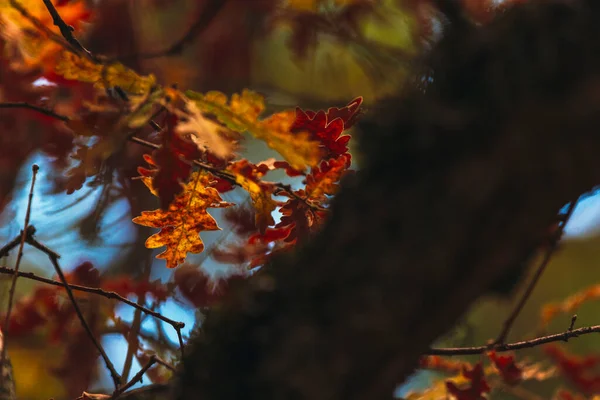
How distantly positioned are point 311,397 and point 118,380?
574 mm

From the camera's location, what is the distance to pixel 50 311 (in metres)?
1.97

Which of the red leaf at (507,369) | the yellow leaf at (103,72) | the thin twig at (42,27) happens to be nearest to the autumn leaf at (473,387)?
the red leaf at (507,369)

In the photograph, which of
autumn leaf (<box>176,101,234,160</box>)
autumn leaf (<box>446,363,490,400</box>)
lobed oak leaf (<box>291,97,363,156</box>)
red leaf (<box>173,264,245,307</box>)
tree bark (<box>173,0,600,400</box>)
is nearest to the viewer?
tree bark (<box>173,0,600,400</box>)

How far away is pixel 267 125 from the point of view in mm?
853

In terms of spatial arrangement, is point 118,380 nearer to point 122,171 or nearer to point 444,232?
point 444,232

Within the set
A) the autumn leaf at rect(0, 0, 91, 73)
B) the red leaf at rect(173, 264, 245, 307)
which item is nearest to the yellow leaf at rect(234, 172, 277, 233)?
the autumn leaf at rect(0, 0, 91, 73)

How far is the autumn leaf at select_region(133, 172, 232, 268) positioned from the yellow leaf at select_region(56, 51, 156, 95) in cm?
21

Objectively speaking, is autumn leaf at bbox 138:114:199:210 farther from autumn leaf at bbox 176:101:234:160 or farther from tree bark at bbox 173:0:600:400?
tree bark at bbox 173:0:600:400

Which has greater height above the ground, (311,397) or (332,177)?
(332,177)

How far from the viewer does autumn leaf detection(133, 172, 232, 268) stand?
1.07 metres

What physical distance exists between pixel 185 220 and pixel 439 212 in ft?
2.14

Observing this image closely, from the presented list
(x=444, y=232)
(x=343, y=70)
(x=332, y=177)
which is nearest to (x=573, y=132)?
(x=444, y=232)

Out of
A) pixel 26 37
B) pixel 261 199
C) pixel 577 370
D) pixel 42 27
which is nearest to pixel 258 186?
pixel 261 199

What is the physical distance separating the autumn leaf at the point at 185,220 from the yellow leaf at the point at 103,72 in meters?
0.21
